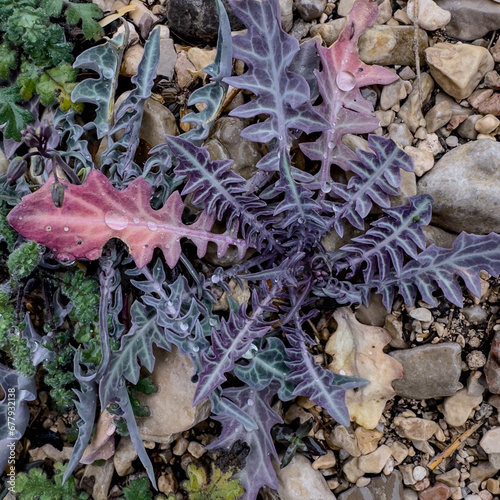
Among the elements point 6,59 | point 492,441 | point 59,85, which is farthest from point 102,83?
point 492,441

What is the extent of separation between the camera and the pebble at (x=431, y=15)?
2.29 metres

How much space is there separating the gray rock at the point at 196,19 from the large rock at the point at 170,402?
144cm

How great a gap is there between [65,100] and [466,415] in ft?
7.34

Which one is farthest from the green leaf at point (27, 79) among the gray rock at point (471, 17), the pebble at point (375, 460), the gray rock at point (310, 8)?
the pebble at point (375, 460)

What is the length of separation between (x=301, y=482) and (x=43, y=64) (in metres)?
2.15

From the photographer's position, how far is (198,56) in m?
2.36

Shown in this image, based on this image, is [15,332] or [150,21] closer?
[15,332]

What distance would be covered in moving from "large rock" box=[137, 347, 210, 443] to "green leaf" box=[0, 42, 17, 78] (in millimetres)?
1374

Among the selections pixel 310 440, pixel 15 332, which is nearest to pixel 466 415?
pixel 310 440

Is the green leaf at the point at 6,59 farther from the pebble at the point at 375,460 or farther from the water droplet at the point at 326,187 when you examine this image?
the pebble at the point at 375,460

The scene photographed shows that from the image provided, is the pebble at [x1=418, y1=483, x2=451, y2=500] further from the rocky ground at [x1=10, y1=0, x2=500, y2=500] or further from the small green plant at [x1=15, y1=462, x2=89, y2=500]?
the small green plant at [x1=15, y1=462, x2=89, y2=500]

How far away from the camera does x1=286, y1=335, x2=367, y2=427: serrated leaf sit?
79.3 inches

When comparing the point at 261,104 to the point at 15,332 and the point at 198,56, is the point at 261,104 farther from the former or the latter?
the point at 15,332

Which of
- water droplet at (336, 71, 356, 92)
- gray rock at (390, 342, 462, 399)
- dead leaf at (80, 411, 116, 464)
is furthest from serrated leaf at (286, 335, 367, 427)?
water droplet at (336, 71, 356, 92)
